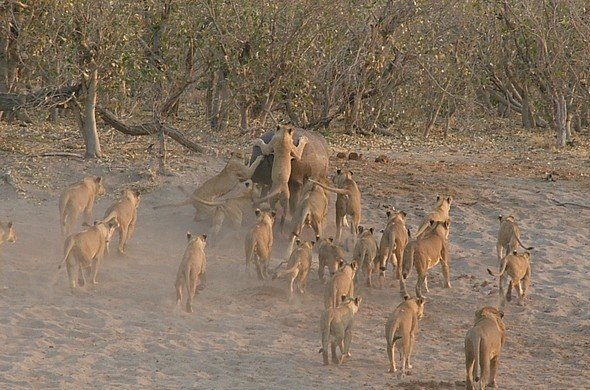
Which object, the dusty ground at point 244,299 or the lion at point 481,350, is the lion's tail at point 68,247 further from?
the lion at point 481,350

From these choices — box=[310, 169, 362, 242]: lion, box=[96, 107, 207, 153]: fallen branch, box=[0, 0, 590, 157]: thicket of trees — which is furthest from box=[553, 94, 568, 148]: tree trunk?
box=[310, 169, 362, 242]: lion

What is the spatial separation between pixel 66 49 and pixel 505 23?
9957 mm

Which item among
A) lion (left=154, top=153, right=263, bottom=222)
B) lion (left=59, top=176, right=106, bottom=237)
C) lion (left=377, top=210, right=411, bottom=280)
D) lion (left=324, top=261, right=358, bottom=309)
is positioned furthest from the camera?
lion (left=154, top=153, right=263, bottom=222)

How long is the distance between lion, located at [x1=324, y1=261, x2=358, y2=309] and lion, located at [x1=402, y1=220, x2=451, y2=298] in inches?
46.0

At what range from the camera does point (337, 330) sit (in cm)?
868

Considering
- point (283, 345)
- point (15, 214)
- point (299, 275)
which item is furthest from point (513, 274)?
point (15, 214)

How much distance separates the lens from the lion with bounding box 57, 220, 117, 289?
1036 cm

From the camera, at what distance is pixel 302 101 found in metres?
18.7

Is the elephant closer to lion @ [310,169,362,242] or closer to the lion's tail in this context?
lion @ [310,169,362,242]

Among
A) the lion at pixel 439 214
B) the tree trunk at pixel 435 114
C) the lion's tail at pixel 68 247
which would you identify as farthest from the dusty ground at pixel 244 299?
the tree trunk at pixel 435 114

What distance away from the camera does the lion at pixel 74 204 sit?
12.1m

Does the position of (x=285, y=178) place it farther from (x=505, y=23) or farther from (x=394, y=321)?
(x=505, y=23)

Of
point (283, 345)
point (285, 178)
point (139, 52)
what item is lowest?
point (283, 345)

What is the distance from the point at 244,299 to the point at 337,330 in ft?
6.83
